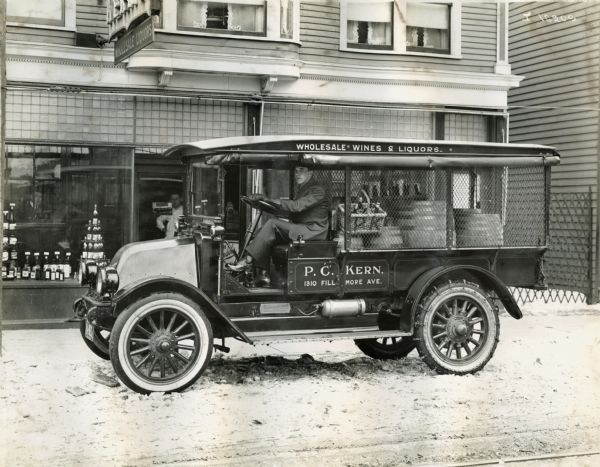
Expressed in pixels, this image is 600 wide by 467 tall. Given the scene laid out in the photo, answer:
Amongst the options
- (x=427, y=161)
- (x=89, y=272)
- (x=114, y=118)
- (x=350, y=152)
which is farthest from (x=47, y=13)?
(x=427, y=161)

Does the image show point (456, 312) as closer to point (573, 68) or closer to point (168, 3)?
point (168, 3)

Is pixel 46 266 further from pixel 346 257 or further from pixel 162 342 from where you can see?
pixel 346 257

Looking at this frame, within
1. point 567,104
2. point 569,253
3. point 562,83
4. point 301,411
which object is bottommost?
point 301,411

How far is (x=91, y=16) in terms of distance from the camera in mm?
10805

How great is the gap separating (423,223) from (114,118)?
17.7ft

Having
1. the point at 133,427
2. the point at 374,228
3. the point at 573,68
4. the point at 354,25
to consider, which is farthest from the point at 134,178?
the point at 573,68

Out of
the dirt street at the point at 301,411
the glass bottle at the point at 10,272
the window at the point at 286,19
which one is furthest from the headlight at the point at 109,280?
the window at the point at 286,19

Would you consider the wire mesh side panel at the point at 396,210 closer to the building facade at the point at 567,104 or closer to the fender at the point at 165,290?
the fender at the point at 165,290

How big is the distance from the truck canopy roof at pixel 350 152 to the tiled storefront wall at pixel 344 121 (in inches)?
178

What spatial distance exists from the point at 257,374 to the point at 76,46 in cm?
573

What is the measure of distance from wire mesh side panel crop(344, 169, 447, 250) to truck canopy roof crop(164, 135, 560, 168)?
27 cm

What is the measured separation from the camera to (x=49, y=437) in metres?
5.20

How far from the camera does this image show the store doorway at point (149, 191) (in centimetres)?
1114

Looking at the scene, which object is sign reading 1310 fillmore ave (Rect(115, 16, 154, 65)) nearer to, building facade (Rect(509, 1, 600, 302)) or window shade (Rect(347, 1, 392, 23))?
window shade (Rect(347, 1, 392, 23))
